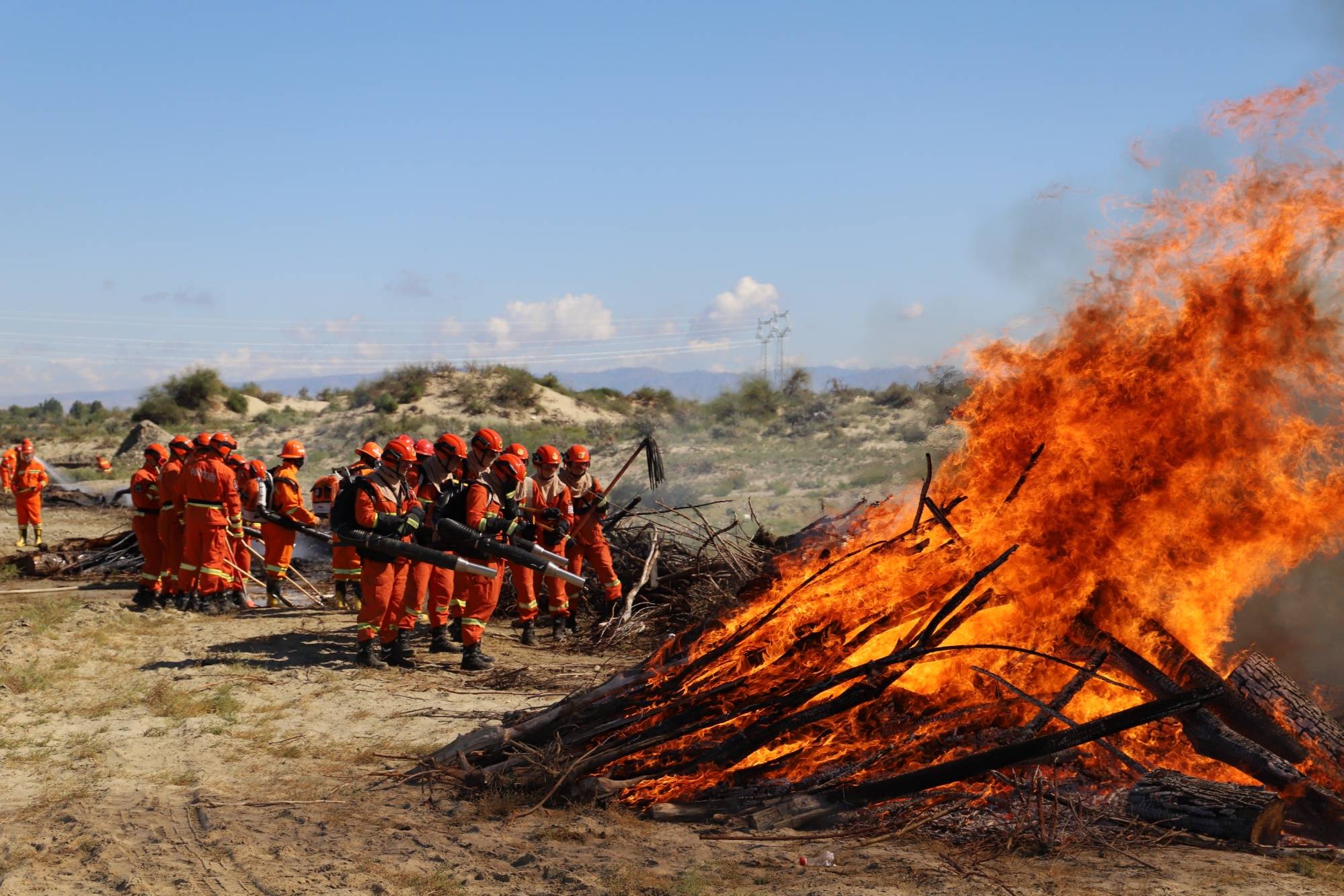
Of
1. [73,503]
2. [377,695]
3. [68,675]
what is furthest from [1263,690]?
[73,503]

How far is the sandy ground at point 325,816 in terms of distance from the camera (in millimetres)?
4848

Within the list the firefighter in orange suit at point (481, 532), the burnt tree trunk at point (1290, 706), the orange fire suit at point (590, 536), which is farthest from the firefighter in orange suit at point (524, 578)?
the burnt tree trunk at point (1290, 706)

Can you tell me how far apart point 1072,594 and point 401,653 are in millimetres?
6084

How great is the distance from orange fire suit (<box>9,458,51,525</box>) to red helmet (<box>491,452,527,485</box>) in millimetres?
10720

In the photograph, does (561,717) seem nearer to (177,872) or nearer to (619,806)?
(619,806)

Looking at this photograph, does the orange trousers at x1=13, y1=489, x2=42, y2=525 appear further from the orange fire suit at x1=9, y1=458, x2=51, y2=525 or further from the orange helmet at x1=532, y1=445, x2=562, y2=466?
the orange helmet at x1=532, y1=445, x2=562, y2=466

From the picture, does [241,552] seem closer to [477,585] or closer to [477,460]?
[477,460]

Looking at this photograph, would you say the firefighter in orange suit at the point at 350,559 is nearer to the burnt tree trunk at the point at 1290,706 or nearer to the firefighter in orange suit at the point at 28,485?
the firefighter in orange suit at the point at 28,485

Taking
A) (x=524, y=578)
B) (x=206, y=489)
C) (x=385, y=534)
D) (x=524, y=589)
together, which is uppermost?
(x=206, y=489)

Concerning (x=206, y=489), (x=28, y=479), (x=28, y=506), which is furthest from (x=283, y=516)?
(x=28, y=506)

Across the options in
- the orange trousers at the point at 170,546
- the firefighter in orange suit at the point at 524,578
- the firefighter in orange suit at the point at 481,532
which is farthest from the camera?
the orange trousers at the point at 170,546

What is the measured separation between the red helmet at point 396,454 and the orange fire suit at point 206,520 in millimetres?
2965

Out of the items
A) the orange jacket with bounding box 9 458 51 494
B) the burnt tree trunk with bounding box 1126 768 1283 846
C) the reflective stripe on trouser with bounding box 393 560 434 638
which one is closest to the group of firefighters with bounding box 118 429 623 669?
the reflective stripe on trouser with bounding box 393 560 434 638

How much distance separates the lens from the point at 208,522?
36.6 feet
